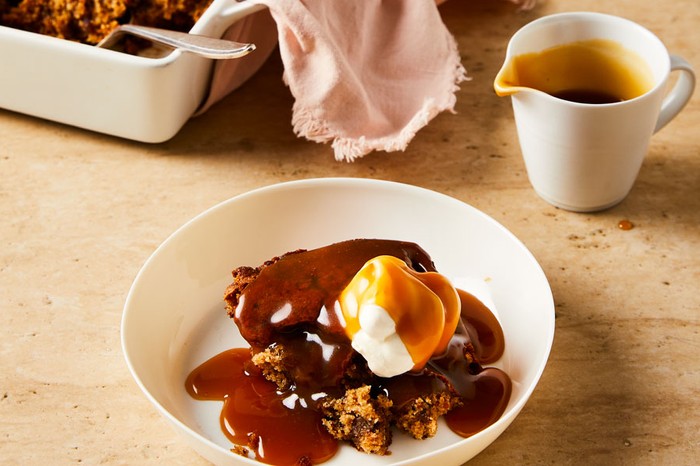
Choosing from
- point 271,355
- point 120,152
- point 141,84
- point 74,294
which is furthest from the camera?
point 120,152

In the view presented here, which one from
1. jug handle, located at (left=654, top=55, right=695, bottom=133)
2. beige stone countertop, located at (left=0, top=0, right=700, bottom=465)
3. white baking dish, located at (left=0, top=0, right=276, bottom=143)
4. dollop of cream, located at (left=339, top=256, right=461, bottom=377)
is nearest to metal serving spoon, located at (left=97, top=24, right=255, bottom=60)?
white baking dish, located at (left=0, top=0, right=276, bottom=143)

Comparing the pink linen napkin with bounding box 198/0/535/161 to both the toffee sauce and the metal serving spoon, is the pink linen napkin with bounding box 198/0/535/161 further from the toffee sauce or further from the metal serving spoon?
the toffee sauce

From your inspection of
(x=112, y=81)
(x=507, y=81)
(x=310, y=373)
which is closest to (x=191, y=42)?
(x=112, y=81)

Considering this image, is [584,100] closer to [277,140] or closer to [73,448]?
[277,140]

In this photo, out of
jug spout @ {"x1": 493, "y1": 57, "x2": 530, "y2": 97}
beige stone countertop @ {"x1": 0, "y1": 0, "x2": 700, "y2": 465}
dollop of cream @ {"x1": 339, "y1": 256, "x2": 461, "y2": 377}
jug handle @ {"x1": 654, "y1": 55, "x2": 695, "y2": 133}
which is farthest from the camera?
jug handle @ {"x1": 654, "y1": 55, "x2": 695, "y2": 133}

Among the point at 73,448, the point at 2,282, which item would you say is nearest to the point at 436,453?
the point at 73,448

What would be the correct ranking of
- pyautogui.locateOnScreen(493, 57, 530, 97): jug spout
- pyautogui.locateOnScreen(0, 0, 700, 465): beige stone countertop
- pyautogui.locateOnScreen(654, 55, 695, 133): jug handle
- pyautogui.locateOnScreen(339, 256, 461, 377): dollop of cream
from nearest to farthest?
1. pyautogui.locateOnScreen(339, 256, 461, 377): dollop of cream
2. pyautogui.locateOnScreen(0, 0, 700, 465): beige stone countertop
3. pyautogui.locateOnScreen(493, 57, 530, 97): jug spout
4. pyautogui.locateOnScreen(654, 55, 695, 133): jug handle
